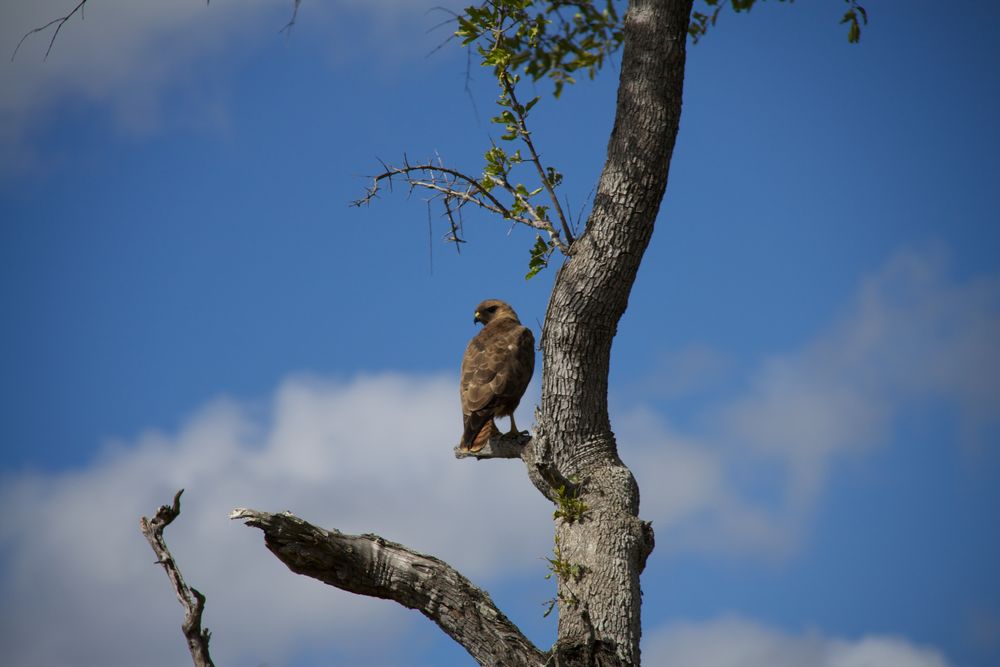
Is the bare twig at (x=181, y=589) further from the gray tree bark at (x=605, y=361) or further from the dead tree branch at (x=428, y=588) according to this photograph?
the gray tree bark at (x=605, y=361)

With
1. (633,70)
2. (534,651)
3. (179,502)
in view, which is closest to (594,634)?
(534,651)

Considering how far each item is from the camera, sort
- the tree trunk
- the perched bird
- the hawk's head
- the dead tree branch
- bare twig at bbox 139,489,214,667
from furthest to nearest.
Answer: the hawk's head, the perched bird, the tree trunk, the dead tree branch, bare twig at bbox 139,489,214,667

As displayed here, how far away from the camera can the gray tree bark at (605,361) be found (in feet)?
17.6

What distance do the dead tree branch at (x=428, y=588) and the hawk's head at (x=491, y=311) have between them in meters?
5.37

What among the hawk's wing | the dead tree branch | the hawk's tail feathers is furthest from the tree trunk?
the hawk's wing

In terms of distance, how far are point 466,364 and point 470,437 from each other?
3.02 feet

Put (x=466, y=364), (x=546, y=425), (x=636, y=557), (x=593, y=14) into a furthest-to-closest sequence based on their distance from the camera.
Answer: (x=466, y=364) → (x=593, y=14) → (x=546, y=425) → (x=636, y=557)

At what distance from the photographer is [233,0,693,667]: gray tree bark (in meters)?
5.35

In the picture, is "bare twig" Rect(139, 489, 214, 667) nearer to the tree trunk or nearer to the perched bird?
the tree trunk

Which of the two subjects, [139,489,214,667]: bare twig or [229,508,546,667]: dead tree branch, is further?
[229,508,546,667]: dead tree branch

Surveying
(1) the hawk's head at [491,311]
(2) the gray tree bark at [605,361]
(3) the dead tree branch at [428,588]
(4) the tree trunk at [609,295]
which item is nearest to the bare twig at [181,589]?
(3) the dead tree branch at [428,588]

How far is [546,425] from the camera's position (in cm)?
595

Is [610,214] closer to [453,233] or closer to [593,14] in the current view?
[453,233]

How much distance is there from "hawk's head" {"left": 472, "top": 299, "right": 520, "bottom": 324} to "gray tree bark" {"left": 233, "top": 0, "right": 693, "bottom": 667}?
4223 mm
